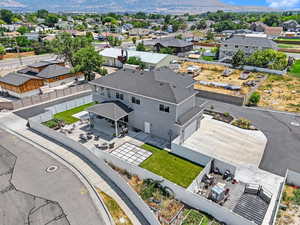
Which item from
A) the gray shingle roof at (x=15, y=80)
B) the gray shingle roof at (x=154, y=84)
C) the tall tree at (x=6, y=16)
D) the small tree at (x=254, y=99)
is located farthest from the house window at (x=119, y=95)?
the tall tree at (x=6, y=16)

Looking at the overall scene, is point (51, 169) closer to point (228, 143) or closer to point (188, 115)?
point (188, 115)

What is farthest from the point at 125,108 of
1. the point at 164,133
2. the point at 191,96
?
the point at 191,96

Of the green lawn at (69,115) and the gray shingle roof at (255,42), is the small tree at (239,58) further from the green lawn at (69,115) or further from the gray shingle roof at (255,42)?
the green lawn at (69,115)

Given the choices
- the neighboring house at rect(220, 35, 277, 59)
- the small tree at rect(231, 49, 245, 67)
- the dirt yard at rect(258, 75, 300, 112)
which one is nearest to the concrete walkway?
the dirt yard at rect(258, 75, 300, 112)

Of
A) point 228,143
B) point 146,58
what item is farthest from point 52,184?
point 146,58

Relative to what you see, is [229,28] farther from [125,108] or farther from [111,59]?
[125,108]

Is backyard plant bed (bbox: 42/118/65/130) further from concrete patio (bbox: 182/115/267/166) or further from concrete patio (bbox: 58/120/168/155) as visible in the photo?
concrete patio (bbox: 182/115/267/166)
